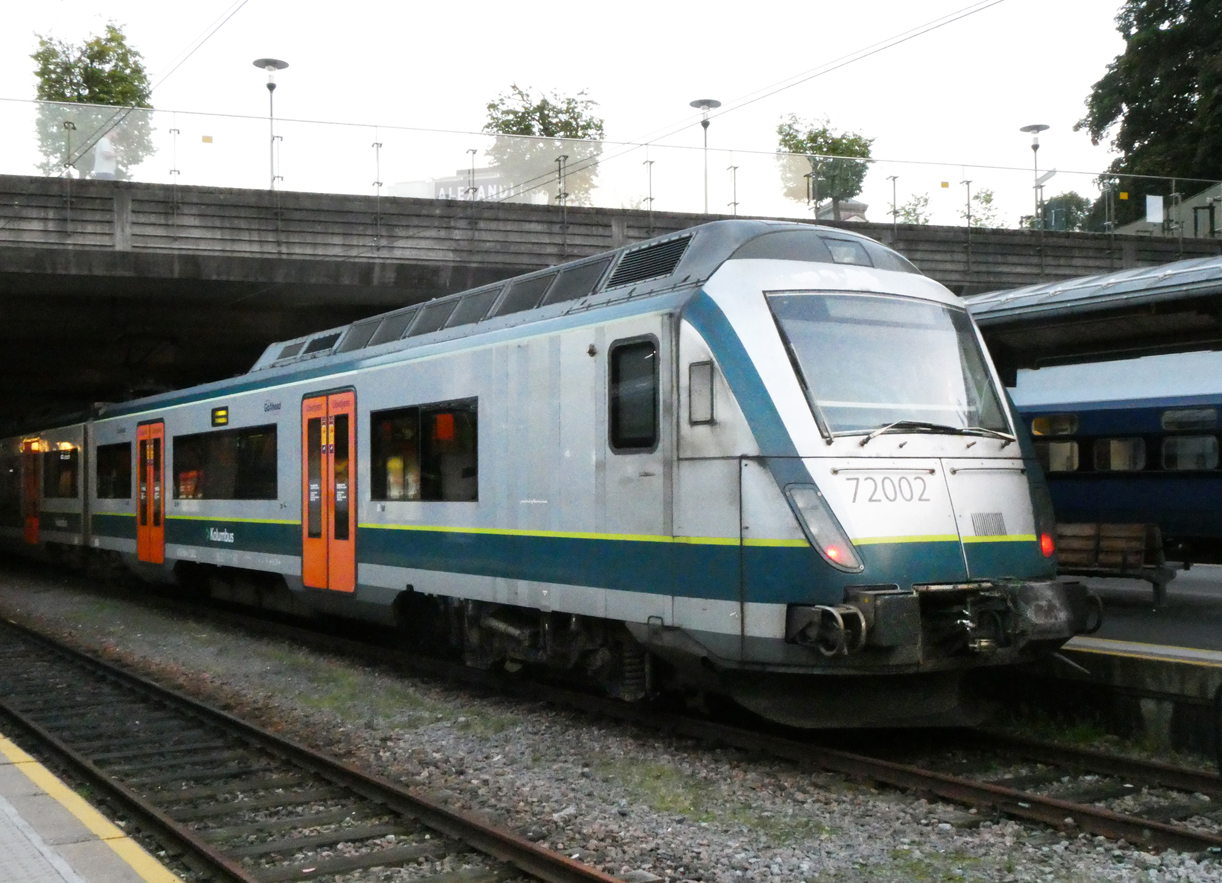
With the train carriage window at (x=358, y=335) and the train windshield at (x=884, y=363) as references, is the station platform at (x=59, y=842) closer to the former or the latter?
the train windshield at (x=884, y=363)

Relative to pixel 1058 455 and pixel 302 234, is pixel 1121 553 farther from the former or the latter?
pixel 302 234

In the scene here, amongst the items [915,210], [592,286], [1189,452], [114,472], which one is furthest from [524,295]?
[915,210]

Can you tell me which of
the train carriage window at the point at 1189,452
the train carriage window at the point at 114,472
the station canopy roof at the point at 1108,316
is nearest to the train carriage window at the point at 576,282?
the station canopy roof at the point at 1108,316

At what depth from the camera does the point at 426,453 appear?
1016cm

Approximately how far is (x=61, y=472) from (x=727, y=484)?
1718 cm

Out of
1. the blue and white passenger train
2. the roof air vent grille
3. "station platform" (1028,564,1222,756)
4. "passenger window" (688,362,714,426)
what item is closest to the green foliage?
the blue and white passenger train

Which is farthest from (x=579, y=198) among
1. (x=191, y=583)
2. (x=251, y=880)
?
(x=251, y=880)

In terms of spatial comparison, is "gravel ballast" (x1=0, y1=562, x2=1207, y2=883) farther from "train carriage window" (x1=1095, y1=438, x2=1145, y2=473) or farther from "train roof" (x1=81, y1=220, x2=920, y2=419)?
"train carriage window" (x1=1095, y1=438, x2=1145, y2=473)

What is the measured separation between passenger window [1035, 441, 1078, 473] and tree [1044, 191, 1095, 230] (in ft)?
31.7

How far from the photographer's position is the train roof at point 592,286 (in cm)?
778

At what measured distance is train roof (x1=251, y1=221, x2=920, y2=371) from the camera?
7762 mm

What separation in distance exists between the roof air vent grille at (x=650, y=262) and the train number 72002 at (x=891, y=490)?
204cm

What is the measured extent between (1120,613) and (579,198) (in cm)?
1262

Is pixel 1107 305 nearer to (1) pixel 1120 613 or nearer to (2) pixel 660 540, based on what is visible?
(1) pixel 1120 613
